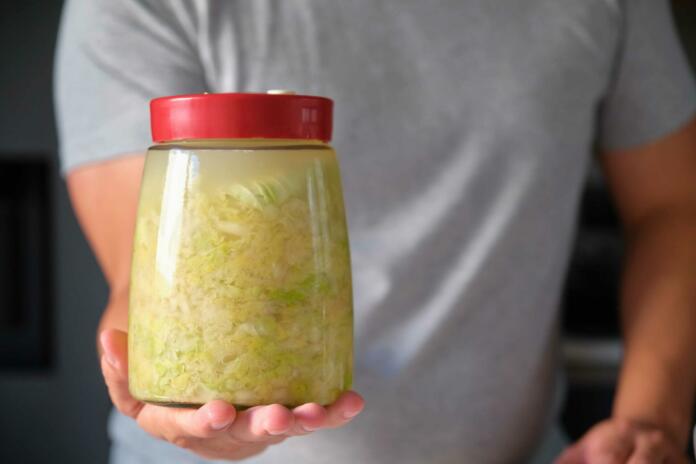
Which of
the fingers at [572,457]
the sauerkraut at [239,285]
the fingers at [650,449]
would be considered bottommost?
the fingers at [572,457]

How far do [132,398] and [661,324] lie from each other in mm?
577

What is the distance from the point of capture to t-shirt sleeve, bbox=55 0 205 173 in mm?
886

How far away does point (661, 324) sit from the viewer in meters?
1.00

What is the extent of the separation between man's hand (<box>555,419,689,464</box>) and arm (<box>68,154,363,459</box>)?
1.03 feet

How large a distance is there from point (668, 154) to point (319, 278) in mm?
619

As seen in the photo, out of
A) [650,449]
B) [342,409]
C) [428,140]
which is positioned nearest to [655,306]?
[650,449]

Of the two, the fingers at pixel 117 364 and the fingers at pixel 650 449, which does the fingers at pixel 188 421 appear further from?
the fingers at pixel 650 449

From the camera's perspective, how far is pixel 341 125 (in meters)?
0.94

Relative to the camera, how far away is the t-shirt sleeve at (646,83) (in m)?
1.05

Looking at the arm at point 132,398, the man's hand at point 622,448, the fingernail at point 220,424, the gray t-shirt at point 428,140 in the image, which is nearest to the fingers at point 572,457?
the man's hand at point 622,448

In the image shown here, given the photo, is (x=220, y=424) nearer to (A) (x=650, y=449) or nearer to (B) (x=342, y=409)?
(B) (x=342, y=409)

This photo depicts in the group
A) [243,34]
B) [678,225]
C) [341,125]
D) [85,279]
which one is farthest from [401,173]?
[85,279]

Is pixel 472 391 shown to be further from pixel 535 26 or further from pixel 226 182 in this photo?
pixel 226 182

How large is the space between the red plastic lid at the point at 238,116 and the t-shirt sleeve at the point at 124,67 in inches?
12.0
